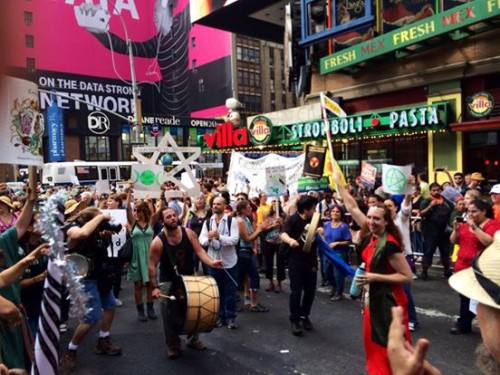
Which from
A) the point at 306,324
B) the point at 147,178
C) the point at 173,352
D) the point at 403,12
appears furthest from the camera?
the point at 403,12

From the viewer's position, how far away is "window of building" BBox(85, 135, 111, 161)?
63156 mm

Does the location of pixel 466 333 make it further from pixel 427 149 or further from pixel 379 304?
pixel 427 149

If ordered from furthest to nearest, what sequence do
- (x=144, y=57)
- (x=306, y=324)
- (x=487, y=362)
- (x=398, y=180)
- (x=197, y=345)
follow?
(x=144, y=57)
(x=398, y=180)
(x=306, y=324)
(x=197, y=345)
(x=487, y=362)

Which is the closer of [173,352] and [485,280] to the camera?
[485,280]

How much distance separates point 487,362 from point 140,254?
6159 mm

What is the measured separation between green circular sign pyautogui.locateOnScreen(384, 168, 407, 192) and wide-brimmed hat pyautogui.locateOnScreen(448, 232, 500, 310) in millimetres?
6255

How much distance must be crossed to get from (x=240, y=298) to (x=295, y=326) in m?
2.17

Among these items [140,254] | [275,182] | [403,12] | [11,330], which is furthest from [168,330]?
[403,12]

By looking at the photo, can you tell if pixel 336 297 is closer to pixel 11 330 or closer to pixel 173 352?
pixel 173 352

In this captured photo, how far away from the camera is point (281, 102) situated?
82625mm

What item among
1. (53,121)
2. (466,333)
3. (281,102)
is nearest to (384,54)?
(466,333)

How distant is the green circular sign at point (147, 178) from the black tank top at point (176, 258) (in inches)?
88.4

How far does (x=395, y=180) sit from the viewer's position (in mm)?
7754

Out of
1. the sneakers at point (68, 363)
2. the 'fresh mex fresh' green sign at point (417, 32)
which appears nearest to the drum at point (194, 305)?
the sneakers at point (68, 363)
